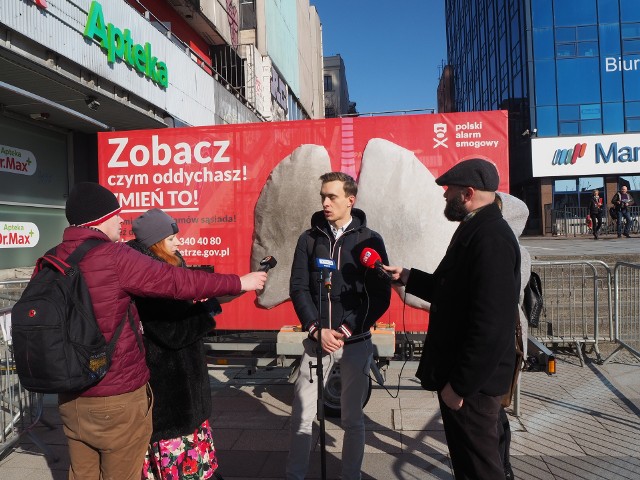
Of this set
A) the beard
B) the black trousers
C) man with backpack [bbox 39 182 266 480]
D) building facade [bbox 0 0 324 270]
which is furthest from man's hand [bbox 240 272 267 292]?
building facade [bbox 0 0 324 270]

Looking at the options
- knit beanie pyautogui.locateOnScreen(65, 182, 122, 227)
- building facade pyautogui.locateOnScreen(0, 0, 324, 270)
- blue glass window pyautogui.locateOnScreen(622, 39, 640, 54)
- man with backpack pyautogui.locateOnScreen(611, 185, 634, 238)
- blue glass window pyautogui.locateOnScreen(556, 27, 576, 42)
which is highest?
blue glass window pyautogui.locateOnScreen(556, 27, 576, 42)

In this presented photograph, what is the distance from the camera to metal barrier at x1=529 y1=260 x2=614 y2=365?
6.66m

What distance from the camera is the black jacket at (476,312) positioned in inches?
87.2

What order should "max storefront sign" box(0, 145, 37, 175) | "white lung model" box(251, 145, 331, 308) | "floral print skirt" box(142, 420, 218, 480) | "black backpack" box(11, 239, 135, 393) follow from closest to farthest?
"black backpack" box(11, 239, 135, 393) < "floral print skirt" box(142, 420, 218, 480) < "white lung model" box(251, 145, 331, 308) < "max storefront sign" box(0, 145, 37, 175)

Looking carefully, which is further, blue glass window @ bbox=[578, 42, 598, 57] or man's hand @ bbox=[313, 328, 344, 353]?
blue glass window @ bbox=[578, 42, 598, 57]

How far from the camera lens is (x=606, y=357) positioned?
21.6 ft

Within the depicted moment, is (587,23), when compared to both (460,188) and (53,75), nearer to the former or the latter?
(53,75)

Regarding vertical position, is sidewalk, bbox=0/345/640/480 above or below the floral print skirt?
below

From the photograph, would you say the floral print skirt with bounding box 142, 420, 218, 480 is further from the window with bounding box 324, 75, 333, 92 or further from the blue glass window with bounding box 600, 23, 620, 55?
the window with bounding box 324, 75, 333, 92

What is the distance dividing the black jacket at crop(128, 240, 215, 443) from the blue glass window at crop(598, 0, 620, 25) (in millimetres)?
30775

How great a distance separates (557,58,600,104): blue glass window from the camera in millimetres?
26688

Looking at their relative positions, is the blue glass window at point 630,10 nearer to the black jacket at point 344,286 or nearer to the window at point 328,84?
the black jacket at point 344,286

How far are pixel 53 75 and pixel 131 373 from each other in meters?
8.48

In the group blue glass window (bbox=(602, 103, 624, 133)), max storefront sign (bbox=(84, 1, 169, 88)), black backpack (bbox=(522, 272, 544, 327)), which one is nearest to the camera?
black backpack (bbox=(522, 272, 544, 327))
